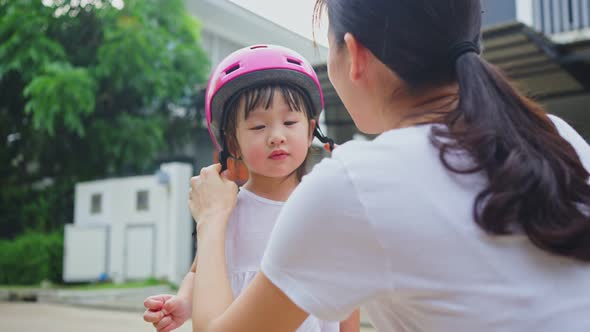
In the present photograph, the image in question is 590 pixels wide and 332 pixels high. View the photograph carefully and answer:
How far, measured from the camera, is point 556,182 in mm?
828

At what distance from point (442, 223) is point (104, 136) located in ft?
32.4

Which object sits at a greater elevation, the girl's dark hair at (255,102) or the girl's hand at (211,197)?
the girl's dark hair at (255,102)

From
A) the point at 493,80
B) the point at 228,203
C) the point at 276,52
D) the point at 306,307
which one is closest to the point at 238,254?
the point at 228,203

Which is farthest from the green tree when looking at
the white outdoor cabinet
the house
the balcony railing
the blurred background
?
the balcony railing

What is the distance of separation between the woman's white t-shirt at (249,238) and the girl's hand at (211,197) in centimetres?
19

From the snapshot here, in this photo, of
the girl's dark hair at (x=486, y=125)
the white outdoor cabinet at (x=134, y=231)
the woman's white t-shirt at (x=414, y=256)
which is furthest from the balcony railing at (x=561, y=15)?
the woman's white t-shirt at (x=414, y=256)

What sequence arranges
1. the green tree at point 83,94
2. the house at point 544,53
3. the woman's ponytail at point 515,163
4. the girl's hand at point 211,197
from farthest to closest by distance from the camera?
the green tree at point 83,94 → the house at point 544,53 → the girl's hand at point 211,197 → the woman's ponytail at point 515,163

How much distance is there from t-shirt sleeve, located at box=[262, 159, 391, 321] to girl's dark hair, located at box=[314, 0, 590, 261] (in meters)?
0.15

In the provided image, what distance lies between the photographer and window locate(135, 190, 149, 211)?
9445mm

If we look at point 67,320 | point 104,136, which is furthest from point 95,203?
point 67,320

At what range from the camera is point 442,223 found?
802mm

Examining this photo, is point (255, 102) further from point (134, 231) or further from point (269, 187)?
point (134, 231)

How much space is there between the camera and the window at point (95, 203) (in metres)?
10.0

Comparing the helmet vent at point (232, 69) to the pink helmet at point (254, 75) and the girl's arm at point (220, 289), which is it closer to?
the pink helmet at point (254, 75)
